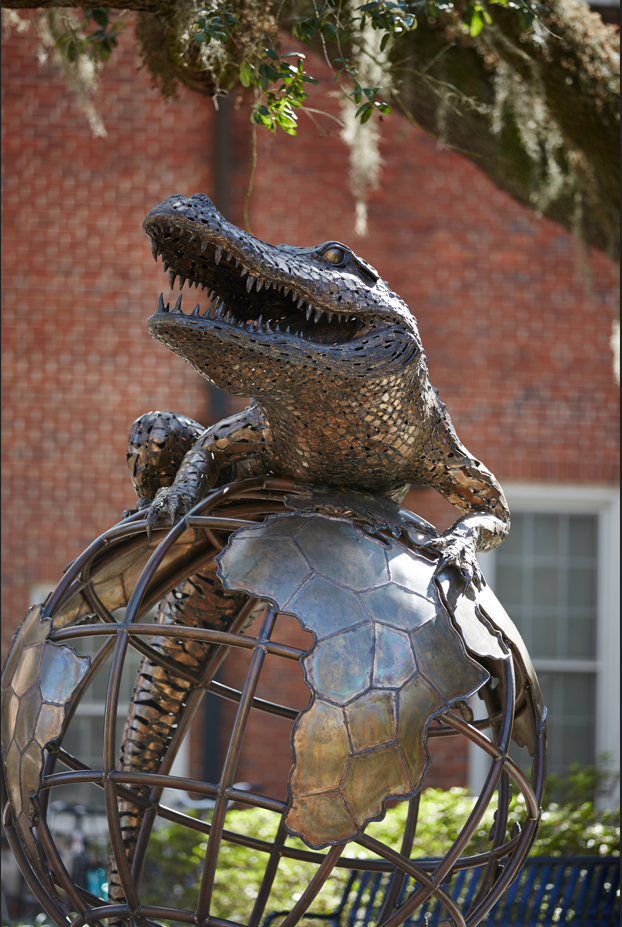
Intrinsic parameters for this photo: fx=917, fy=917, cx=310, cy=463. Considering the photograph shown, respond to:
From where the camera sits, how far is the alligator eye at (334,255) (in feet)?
7.29

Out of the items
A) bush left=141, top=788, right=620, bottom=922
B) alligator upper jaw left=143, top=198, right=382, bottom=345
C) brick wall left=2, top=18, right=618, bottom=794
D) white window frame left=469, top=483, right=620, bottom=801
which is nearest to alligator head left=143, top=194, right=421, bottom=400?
alligator upper jaw left=143, top=198, right=382, bottom=345

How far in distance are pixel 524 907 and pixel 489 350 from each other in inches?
159

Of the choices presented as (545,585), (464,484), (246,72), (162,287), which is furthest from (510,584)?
(246,72)

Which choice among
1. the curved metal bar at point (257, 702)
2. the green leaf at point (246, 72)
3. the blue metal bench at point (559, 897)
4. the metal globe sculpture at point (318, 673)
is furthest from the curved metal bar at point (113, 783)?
the blue metal bench at point (559, 897)

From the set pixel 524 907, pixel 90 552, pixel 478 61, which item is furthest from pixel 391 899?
pixel 478 61

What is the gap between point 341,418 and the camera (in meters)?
2.19

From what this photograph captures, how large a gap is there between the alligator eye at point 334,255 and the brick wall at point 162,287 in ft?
14.6

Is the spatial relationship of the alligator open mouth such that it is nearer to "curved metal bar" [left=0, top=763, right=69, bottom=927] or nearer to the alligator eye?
the alligator eye

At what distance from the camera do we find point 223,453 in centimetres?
251

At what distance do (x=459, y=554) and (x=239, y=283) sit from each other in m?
0.83

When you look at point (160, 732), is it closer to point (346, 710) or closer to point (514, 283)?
A: point (346, 710)

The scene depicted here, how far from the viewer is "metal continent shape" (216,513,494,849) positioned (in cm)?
185

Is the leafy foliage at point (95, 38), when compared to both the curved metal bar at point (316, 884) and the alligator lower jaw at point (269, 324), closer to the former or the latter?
the alligator lower jaw at point (269, 324)

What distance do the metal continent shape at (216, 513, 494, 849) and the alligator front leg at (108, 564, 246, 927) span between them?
74 cm
